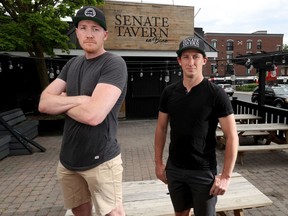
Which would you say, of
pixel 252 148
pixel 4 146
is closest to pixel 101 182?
pixel 252 148

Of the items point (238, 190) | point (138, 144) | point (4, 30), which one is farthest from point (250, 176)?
point (4, 30)

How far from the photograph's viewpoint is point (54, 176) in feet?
18.1

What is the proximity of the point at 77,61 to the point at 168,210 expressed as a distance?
172 centimetres

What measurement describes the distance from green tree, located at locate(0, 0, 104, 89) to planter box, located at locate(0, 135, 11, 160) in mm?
2332

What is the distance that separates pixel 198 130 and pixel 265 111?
22.4 feet

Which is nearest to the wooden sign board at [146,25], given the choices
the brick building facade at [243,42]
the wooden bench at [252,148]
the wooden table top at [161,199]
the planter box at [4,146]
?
the planter box at [4,146]

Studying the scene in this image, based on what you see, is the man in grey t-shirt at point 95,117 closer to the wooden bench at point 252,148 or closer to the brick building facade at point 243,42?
the wooden bench at point 252,148

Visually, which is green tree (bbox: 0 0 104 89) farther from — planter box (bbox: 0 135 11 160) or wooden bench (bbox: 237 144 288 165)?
wooden bench (bbox: 237 144 288 165)

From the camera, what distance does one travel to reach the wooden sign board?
35.3ft

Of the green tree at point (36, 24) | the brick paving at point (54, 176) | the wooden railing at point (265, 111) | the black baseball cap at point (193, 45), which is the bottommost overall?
the brick paving at point (54, 176)

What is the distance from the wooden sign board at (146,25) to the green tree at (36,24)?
74.3 inches

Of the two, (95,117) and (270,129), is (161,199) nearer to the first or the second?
(95,117)

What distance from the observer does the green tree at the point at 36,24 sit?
772 centimetres

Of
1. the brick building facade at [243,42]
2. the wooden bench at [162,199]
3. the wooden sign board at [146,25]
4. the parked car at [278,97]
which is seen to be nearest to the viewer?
the wooden bench at [162,199]
